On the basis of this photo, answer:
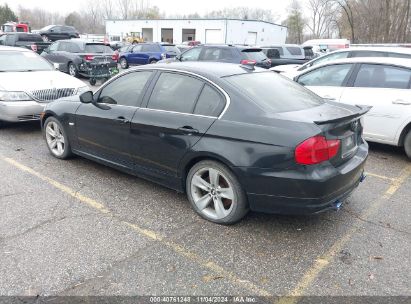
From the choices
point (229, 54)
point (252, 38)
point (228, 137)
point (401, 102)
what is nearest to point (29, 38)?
point (229, 54)

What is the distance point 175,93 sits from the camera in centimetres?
409

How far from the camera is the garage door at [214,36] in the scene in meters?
49.2

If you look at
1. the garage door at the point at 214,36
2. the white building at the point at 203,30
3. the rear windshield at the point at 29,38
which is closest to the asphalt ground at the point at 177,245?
the rear windshield at the point at 29,38

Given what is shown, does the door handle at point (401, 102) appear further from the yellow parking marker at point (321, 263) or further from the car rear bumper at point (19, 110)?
the car rear bumper at point (19, 110)

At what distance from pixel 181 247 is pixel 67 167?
8.96ft

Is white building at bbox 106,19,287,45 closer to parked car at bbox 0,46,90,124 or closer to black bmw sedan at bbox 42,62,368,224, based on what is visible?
parked car at bbox 0,46,90,124

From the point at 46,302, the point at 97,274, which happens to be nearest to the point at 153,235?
the point at 97,274

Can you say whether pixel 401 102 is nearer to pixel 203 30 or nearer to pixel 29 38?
pixel 29 38

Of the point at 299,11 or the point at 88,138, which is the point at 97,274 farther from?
the point at 299,11

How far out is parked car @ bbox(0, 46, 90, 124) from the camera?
22.2 feet

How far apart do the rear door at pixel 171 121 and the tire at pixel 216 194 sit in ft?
0.86

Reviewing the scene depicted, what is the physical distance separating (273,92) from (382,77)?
311cm

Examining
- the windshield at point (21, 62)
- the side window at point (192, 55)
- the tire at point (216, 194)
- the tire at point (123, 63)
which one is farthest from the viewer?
the tire at point (123, 63)

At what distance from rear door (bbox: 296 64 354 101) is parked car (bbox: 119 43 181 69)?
15.0 metres
